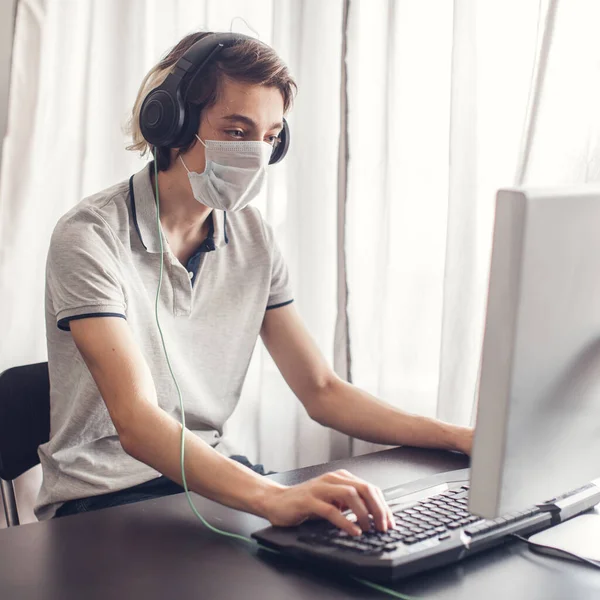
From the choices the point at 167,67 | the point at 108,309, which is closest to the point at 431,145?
the point at 167,67

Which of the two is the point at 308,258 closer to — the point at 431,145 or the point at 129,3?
the point at 431,145

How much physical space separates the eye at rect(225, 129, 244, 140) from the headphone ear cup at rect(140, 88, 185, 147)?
0.09m

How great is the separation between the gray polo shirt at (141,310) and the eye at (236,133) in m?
0.18

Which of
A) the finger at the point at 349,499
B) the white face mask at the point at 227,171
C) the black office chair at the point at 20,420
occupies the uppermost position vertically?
the white face mask at the point at 227,171

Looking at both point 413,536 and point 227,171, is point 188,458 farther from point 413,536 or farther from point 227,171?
point 227,171

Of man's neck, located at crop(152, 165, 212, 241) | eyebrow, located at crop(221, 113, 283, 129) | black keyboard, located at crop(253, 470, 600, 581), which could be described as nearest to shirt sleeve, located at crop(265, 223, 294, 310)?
man's neck, located at crop(152, 165, 212, 241)

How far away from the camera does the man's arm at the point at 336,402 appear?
1259 millimetres

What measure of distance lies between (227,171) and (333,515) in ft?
2.23

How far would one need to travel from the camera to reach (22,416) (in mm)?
1386

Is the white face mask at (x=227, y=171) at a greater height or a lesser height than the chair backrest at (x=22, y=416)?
greater

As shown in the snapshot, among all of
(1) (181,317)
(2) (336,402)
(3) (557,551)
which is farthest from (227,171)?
(3) (557,551)

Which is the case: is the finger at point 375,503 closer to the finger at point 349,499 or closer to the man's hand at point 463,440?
the finger at point 349,499

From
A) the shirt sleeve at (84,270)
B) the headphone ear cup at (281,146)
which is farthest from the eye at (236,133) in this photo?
the shirt sleeve at (84,270)

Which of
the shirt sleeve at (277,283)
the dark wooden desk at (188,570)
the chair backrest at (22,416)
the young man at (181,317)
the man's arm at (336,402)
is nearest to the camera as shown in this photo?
the dark wooden desk at (188,570)
